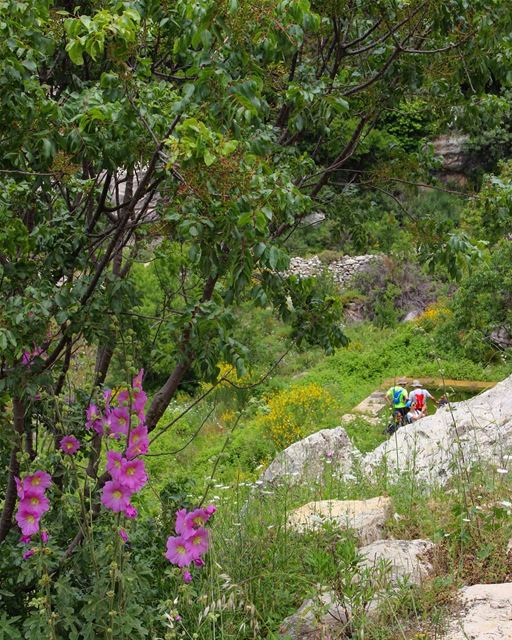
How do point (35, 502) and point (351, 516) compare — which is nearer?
point (35, 502)

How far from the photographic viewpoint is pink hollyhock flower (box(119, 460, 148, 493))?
107 inches

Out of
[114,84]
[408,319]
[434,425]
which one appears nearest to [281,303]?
[114,84]

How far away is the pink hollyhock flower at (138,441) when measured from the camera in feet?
9.21

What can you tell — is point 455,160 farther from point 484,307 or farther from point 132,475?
point 132,475

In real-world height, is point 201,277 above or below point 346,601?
above

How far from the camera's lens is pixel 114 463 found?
2.75 meters

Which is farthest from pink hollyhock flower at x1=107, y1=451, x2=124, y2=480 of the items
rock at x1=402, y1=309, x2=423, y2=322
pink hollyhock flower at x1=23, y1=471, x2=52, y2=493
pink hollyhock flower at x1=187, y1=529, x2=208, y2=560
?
rock at x1=402, y1=309, x2=423, y2=322

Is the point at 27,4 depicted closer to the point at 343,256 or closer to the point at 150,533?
the point at 150,533

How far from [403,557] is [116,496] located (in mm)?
1204

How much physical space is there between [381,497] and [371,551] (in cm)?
97

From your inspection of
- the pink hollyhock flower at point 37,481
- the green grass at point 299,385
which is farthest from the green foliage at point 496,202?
the green grass at point 299,385

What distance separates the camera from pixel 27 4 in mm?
3010

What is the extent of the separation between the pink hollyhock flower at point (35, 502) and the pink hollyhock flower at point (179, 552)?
434 mm

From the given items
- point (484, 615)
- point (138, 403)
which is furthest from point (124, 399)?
point (484, 615)
